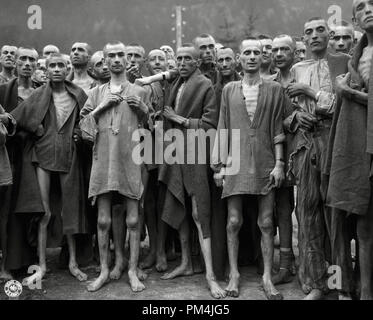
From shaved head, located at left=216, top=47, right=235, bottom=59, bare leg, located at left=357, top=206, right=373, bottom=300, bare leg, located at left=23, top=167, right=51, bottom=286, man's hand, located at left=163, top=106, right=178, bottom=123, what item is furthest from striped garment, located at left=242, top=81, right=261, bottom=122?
bare leg, located at left=23, top=167, right=51, bottom=286

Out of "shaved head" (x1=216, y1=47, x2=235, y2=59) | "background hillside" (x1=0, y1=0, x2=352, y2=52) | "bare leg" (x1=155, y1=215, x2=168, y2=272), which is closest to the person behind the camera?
"bare leg" (x1=155, y1=215, x2=168, y2=272)

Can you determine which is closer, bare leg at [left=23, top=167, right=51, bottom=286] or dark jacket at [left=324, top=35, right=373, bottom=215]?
dark jacket at [left=324, top=35, right=373, bottom=215]

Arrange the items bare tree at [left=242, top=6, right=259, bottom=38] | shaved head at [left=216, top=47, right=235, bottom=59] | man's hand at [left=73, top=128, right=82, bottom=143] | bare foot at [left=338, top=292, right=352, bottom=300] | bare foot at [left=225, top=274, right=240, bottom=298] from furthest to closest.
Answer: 1. bare tree at [left=242, top=6, right=259, bottom=38]
2. shaved head at [left=216, top=47, right=235, bottom=59]
3. man's hand at [left=73, top=128, right=82, bottom=143]
4. bare foot at [left=225, top=274, right=240, bottom=298]
5. bare foot at [left=338, top=292, right=352, bottom=300]

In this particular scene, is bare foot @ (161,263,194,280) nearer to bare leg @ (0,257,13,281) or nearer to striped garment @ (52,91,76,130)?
bare leg @ (0,257,13,281)

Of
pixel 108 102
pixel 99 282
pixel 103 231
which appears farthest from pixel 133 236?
pixel 108 102

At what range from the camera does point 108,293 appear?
16.0 feet

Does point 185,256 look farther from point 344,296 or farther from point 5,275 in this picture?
point 5,275

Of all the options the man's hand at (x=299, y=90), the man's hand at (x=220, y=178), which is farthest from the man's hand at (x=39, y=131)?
the man's hand at (x=299, y=90)

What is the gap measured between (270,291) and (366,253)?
3.26 ft

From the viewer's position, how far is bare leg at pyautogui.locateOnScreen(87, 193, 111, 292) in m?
4.99

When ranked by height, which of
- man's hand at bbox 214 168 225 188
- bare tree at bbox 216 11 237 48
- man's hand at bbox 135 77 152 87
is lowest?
man's hand at bbox 214 168 225 188

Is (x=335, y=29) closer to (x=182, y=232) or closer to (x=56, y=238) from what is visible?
(x=182, y=232)

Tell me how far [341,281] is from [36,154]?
3.13 metres

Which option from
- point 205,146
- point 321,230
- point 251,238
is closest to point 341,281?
point 321,230
